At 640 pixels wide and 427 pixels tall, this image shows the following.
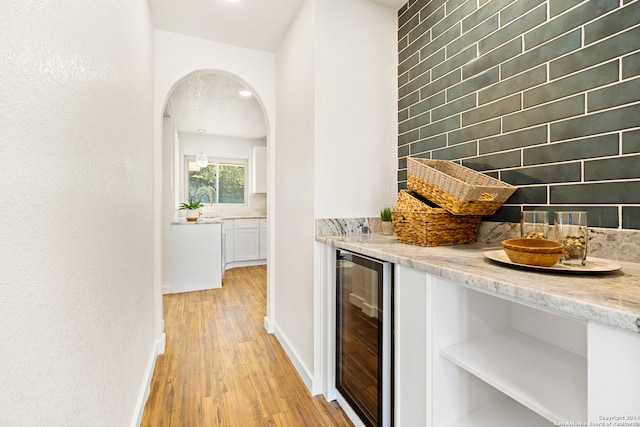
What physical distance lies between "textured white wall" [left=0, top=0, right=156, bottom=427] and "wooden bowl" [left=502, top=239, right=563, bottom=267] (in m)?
1.16

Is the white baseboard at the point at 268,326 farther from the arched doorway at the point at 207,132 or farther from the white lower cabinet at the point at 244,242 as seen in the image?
the white lower cabinet at the point at 244,242

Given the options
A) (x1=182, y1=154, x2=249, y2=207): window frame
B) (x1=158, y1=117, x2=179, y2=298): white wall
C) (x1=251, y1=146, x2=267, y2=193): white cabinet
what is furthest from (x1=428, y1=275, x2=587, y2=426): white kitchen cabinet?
(x1=182, y1=154, x2=249, y2=207): window frame

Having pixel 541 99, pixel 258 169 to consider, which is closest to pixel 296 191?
pixel 541 99

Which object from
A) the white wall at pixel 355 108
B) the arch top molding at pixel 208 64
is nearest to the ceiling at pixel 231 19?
the arch top molding at pixel 208 64

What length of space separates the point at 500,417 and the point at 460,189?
821 mm

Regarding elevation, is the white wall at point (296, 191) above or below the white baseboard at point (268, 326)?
above

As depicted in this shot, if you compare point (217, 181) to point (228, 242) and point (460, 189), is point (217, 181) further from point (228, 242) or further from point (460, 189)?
point (460, 189)

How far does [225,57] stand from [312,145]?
4.38 ft

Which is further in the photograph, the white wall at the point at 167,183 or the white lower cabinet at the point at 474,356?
the white wall at the point at 167,183

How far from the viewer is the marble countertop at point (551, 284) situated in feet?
1.90

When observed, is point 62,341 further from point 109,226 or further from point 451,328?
point 451,328

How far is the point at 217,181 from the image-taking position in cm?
605

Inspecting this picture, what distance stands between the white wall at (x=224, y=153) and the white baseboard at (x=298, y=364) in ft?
12.8

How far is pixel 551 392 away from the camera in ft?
2.55
